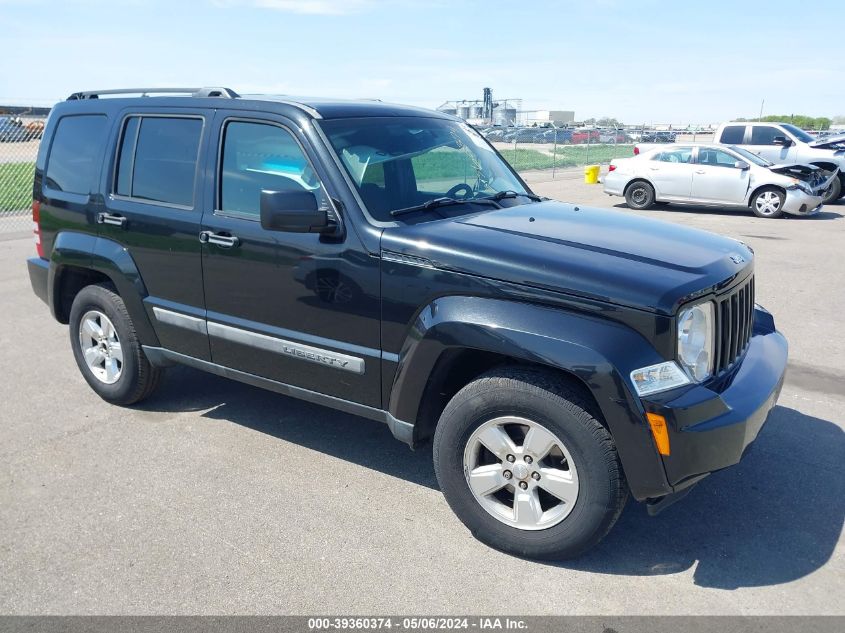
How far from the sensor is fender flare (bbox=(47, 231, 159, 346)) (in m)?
4.56

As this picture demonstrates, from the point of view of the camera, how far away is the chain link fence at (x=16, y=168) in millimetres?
14062

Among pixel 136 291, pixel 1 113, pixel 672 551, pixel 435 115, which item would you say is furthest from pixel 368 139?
pixel 1 113

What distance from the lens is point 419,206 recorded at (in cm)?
378

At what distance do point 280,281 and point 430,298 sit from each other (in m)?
0.92

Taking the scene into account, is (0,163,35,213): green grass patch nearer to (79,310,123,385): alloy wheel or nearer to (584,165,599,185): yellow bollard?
(79,310,123,385): alloy wheel

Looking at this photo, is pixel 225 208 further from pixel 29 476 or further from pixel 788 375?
pixel 788 375

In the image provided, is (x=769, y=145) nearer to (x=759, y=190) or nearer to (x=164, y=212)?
(x=759, y=190)

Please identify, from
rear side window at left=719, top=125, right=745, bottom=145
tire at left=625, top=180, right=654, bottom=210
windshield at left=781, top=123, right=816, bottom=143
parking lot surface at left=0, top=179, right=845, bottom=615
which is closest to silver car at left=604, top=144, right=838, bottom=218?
tire at left=625, top=180, right=654, bottom=210

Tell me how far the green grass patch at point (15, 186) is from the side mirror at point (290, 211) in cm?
1250

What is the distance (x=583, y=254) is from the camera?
127 inches

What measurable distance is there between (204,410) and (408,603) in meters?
2.51

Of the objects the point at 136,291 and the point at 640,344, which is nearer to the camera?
the point at 640,344

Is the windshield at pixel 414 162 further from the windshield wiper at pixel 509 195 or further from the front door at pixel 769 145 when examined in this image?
the front door at pixel 769 145

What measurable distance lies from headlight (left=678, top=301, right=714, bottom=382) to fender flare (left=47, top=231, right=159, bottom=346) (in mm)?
3176
